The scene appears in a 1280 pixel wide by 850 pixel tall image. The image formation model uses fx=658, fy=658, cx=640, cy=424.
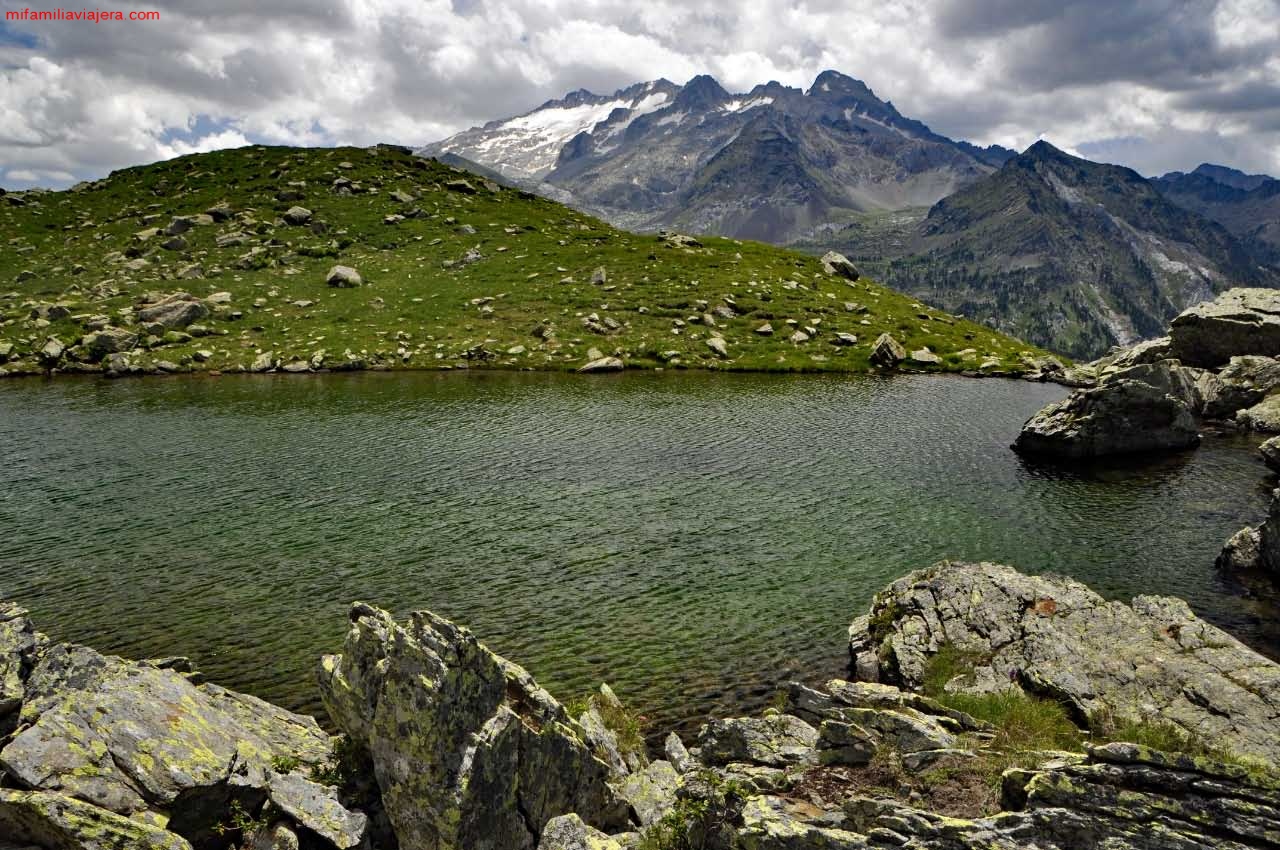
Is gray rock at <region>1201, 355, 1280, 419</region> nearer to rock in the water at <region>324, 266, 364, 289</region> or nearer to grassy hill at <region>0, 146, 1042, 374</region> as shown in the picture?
grassy hill at <region>0, 146, 1042, 374</region>

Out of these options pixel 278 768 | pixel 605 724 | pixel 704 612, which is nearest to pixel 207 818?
pixel 278 768

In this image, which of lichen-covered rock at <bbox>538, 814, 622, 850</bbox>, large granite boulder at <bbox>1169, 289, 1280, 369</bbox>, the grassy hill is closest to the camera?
lichen-covered rock at <bbox>538, 814, 622, 850</bbox>

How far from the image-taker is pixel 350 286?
109m

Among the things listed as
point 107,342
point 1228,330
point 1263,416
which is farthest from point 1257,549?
point 107,342

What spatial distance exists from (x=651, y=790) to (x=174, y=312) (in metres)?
103

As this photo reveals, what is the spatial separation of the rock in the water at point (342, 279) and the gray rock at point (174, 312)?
19.0 meters

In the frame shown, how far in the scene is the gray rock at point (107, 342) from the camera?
275 ft

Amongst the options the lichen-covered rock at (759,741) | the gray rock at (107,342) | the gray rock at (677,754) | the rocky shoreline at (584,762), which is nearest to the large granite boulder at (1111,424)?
the rocky shoreline at (584,762)

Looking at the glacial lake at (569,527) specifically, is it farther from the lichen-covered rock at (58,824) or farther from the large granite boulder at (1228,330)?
the large granite boulder at (1228,330)

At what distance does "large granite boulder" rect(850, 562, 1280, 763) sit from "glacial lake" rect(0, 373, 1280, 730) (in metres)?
2.68

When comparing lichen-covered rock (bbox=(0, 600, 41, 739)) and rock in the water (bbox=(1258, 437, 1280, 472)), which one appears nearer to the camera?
lichen-covered rock (bbox=(0, 600, 41, 739))

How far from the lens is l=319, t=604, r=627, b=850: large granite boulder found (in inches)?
566

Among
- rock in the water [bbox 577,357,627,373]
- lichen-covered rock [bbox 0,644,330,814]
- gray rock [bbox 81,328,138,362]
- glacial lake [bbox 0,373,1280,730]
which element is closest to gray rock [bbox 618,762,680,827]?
glacial lake [bbox 0,373,1280,730]

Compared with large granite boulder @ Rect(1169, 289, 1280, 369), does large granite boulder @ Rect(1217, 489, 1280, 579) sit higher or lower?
lower
